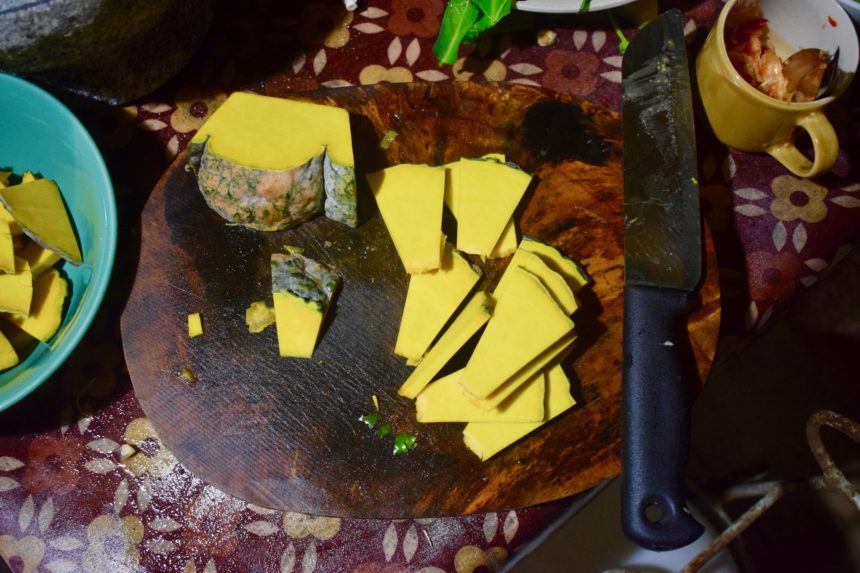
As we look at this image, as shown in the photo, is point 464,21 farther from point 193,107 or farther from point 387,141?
point 193,107

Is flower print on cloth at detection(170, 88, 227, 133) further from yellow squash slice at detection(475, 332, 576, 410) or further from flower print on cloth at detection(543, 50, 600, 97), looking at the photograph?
yellow squash slice at detection(475, 332, 576, 410)

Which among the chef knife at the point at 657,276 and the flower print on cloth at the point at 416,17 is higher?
the flower print on cloth at the point at 416,17

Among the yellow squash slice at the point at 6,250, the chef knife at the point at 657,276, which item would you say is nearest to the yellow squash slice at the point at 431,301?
the chef knife at the point at 657,276

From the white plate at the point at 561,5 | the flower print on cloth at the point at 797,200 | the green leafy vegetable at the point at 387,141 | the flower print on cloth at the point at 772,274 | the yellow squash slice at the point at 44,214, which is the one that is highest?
the white plate at the point at 561,5

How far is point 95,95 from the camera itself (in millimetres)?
1114

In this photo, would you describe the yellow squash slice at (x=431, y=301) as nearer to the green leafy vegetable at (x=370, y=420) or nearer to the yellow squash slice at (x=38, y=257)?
the green leafy vegetable at (x=370, y=420)

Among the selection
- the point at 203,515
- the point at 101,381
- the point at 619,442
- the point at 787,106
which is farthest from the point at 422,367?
the point at 787,106

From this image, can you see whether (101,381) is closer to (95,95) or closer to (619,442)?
(95,95)

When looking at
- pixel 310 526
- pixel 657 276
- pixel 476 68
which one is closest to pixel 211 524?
pixel 310 526

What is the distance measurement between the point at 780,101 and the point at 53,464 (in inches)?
50.2

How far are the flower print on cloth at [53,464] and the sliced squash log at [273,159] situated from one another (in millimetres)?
476

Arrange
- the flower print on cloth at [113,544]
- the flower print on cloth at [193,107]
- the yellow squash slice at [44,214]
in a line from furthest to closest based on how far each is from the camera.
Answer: the flower print on cloth at [193,107], the flower print on cloth at [113,544], the yellow squash slice at [44,214]

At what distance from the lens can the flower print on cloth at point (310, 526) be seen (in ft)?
3.58

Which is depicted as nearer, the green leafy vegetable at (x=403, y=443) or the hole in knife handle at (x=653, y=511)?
the hole in knife handle at (x=653, y=511)
